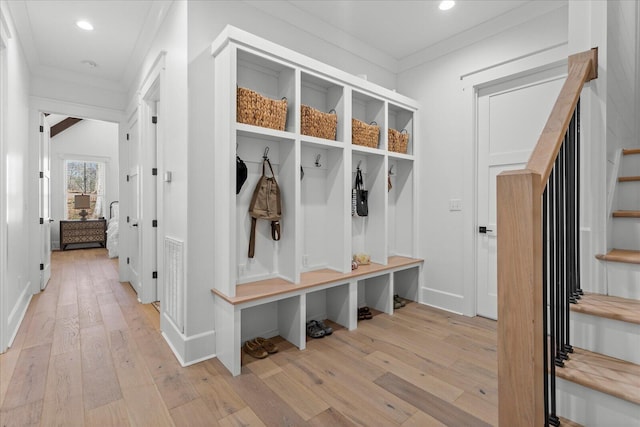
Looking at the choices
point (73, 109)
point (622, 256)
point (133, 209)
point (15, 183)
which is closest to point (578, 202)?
point (622, 256)

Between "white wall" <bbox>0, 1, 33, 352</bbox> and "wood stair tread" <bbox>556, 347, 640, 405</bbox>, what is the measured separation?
3535 mm

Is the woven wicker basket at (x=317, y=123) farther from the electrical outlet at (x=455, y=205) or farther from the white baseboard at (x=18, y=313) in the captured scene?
the white baseboard at (x=18, y=313)

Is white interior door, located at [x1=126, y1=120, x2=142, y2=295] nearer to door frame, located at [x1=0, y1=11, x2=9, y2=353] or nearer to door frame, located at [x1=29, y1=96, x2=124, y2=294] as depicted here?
door frame, located at [x1=29, y1=96, x2=124, y2=294]

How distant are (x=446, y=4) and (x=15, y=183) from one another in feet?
13.7

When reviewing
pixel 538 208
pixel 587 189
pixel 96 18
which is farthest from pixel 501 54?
pixel 96 18

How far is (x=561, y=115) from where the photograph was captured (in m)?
1.21

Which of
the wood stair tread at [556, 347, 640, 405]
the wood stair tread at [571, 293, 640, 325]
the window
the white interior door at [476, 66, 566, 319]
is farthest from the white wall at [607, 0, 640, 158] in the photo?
the window

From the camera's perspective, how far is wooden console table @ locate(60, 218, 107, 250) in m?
7.23

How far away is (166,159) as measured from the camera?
8.73ft

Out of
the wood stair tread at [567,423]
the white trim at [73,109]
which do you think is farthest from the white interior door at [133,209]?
the wood stair tread at [567,423]

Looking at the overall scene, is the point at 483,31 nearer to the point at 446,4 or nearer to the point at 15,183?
the point at 446,4

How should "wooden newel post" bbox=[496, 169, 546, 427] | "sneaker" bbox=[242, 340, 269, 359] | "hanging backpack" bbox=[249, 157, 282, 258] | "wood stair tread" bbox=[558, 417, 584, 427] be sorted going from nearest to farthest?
"wooden newel post" bbox=[496, 169, 546, 427] < "wood stair tread" bbox=[558, 417, 584, 427] < "sneaker" bbox=[242, 340, 269, 359] < "hanging backpack" bbox=[249, 157, 282, 258]

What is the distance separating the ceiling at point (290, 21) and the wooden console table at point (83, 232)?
4757 mm

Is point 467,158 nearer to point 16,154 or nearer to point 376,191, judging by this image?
point 376,191
